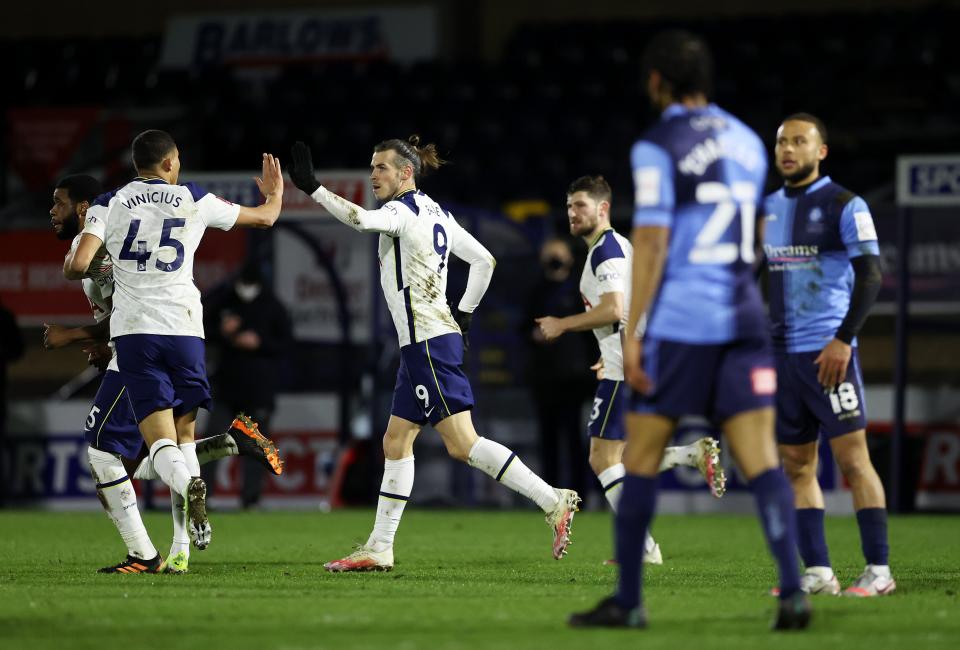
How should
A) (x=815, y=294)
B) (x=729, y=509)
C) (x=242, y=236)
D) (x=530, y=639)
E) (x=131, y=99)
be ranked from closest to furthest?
(x=530, y=639)
(x=815, y=294)
(x=729, y=509)
(x=242, y=236)
(x=131, y=99)

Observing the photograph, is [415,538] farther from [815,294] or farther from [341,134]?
[341,134]

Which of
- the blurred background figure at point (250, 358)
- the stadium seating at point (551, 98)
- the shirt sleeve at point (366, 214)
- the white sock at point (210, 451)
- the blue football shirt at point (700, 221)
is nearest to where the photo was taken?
the blue football shirt at point (700, 221)

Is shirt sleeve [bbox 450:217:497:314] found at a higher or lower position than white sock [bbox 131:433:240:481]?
higher

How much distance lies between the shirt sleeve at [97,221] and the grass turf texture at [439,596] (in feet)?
5.94

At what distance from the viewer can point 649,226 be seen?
5652 mm

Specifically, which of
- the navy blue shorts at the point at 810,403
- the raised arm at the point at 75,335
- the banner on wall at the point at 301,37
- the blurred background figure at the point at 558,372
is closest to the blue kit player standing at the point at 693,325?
the navy blue shorts at the point at 810,403

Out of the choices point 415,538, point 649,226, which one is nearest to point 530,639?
point 649,226

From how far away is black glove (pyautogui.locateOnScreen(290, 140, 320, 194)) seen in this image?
306 inches

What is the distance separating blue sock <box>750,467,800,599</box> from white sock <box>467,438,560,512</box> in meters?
2.83

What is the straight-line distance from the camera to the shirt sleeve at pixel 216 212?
317 inches

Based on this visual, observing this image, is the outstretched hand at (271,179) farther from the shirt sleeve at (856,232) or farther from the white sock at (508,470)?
the shirt sleeve at (856,232)

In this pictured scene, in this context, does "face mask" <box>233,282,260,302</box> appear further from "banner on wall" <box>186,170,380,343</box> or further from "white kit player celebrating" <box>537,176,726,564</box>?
"white kit player celebrating" <box>537,176,726,564</box>

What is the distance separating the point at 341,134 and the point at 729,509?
28.2ft

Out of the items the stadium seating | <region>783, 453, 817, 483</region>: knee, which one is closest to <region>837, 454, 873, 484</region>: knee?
<region>783, 453, 817, 483</region>: knee
